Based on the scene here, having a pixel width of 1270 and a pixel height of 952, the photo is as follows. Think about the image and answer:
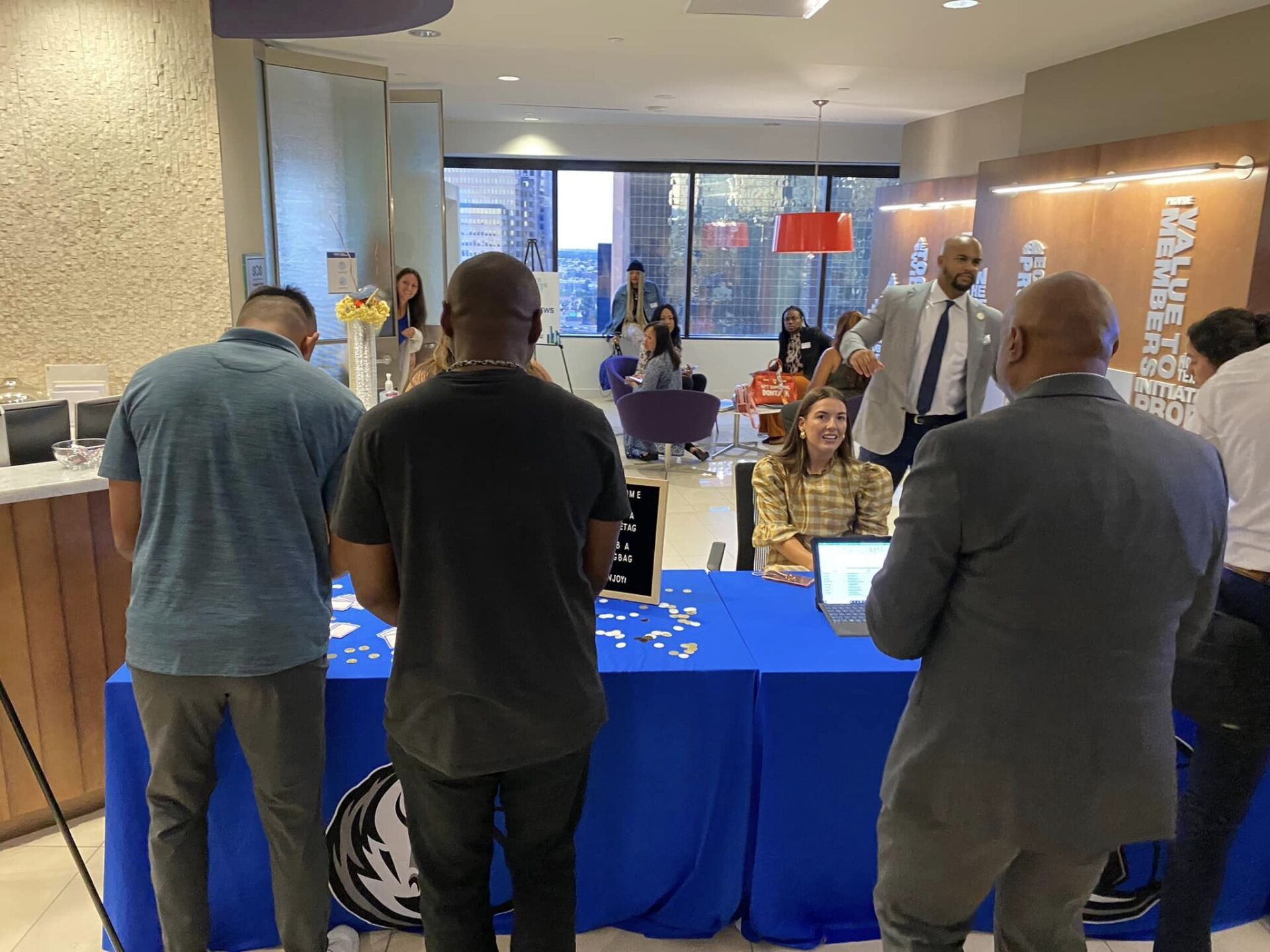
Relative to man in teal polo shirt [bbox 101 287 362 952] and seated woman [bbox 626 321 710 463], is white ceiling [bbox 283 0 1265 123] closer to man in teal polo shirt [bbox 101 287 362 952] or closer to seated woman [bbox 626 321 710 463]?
seated woman [bbox 626 321 710 463]

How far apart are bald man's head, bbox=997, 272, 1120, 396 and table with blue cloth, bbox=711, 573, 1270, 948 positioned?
3.30 feet

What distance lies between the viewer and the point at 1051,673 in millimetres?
1473

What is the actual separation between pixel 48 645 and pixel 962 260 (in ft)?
12.8

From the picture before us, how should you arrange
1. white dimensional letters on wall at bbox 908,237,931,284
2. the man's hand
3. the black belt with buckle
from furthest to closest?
white dimensional letters on wall at bbox 908,237,931,284, the black belt with buckle, the man's hand

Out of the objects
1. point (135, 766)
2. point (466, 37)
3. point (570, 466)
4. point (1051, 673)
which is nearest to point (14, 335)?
point (135, 766)

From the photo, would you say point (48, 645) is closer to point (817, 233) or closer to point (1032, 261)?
point (1032, 261)

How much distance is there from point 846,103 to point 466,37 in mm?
4138

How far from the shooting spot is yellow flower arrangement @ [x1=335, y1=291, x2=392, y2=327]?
3.43 meters

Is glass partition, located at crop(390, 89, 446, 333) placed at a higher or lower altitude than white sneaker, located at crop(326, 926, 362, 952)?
higher

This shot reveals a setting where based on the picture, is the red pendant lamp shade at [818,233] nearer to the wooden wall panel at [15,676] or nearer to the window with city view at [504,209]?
the window with city view at [504,209]

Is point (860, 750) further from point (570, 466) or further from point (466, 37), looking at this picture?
point (466, 37)

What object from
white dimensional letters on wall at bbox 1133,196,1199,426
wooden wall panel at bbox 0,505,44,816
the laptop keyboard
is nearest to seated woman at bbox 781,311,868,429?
white dimensional letters on wall at bbox 1133,196,1199,426

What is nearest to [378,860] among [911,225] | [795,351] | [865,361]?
[865,361]

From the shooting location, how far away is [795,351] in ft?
29.6
